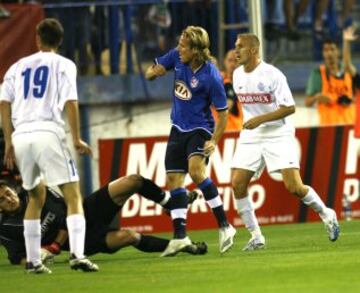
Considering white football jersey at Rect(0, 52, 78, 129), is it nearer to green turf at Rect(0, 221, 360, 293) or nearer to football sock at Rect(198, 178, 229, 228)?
green turf at Rect(0, 221, 360, 293)

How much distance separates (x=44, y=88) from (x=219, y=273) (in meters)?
1.97

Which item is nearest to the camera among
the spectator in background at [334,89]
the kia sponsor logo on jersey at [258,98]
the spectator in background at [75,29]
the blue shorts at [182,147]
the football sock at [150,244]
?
the football sock at [150,244]

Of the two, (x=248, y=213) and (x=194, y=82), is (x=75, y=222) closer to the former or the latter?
(x=194, y=82)

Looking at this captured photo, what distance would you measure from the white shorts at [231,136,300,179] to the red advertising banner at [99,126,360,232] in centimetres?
481

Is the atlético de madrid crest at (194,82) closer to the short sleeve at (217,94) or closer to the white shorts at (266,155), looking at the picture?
the short sleeve at (217,94)

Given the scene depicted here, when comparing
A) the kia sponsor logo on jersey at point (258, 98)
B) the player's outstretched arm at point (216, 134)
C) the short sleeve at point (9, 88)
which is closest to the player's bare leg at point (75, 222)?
the short sleeve at point (9, 88)

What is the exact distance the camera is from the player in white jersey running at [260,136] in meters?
14.3

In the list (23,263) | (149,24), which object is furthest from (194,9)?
(23,263)

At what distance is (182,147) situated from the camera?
1433 cm

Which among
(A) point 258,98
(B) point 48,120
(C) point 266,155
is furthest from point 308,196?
(B) point 48,120

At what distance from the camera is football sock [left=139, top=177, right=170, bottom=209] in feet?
45.5

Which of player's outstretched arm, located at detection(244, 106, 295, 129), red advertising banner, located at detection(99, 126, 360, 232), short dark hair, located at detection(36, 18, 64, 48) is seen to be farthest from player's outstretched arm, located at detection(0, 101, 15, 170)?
red advertising banner, located at detection(99, 126, 360, 232)

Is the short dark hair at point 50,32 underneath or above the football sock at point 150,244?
above

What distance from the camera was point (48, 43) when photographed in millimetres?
11992
